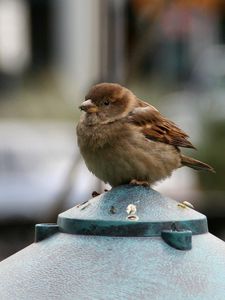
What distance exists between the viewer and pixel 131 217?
9.71ft

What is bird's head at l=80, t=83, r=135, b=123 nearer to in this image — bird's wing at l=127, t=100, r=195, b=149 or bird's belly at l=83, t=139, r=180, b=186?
bird's wing at l=127, t=100, r=195, b=149

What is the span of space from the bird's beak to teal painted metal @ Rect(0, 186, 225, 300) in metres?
1.66

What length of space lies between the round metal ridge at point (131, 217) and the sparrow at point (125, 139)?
122cm

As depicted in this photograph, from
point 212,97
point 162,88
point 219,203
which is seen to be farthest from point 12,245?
point 162,88

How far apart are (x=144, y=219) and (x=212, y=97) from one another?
1156 centimetres

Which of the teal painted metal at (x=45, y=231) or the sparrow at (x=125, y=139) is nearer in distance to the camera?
the teal painted metal at (x=45, y=231)

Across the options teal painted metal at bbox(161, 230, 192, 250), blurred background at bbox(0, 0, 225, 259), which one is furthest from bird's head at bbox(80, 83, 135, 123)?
teal painted metal at bbox(161, 230, 192, 250)

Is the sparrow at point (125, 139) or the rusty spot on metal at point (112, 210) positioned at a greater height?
the rusty spot on metal at point (112, 210)

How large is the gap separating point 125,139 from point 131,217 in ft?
6.06

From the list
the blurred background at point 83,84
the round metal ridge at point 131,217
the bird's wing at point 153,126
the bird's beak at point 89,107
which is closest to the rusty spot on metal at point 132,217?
the round metal ridge at point 131,217

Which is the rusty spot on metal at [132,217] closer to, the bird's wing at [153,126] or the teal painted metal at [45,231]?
the teal painted metal at [45,231]

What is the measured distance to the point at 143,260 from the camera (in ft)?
9.29

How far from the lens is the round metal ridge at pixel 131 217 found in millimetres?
2932

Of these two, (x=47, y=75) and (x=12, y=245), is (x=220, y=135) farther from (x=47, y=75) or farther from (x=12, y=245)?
(x=47, y=75)
